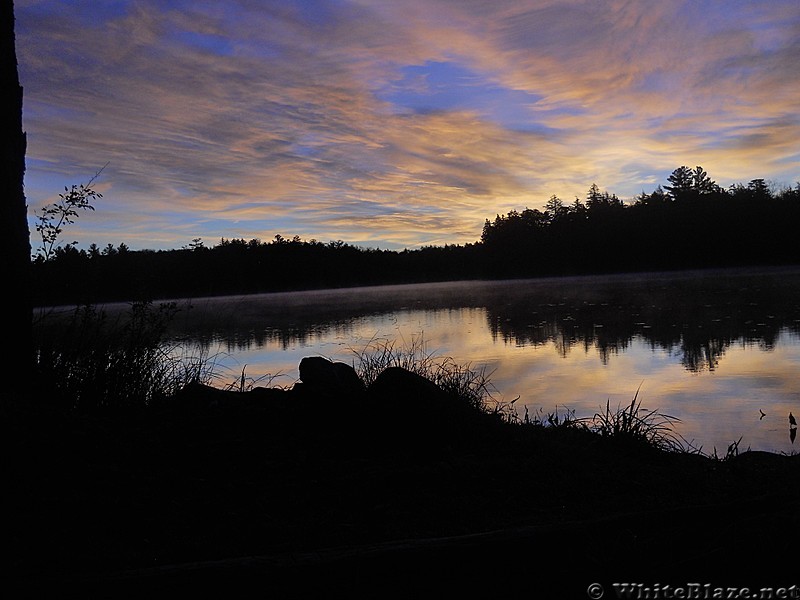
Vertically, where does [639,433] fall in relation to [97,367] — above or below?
below

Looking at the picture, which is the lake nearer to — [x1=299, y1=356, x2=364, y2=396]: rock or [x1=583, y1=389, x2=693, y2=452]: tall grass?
[x1=583, y1=389, x2=693, y2=452]: tall grass

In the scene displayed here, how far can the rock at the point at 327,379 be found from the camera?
164 inches

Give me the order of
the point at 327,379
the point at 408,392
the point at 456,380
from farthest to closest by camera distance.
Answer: the point at 456,380 < the point at 327,379 < the point at 408,392

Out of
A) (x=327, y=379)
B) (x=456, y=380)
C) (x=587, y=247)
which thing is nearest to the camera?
(x=327, y=379)

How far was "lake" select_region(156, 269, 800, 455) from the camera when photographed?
6145 millimetres

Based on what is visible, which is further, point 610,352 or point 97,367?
point 610,352

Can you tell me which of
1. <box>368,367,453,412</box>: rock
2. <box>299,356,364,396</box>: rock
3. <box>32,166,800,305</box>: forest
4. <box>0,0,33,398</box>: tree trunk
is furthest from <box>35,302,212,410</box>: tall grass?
<box>32,166,800,305</box>: forest

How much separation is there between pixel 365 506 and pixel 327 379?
162cm

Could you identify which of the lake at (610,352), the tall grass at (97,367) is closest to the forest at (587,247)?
the lake at (610,352)

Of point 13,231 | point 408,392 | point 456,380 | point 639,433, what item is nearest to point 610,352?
point 456,380

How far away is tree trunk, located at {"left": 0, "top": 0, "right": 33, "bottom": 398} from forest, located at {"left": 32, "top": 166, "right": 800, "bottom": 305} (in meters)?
30.3

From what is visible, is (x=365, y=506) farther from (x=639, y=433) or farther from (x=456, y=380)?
(x=456, y=380)

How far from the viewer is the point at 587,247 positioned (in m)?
64.8

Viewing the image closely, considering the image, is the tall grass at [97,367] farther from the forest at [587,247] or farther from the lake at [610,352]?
the forest at [587,247]
